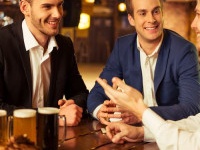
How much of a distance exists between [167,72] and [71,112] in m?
0.65

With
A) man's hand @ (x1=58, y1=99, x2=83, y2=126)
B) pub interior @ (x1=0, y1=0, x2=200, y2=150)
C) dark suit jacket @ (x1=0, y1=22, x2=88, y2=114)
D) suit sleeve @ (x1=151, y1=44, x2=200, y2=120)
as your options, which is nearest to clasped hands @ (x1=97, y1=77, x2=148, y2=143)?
man's hand @ (x1=58, y1=99, x2=83, y2=126)

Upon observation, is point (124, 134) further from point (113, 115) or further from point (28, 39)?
point (28, 39)

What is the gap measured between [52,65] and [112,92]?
0.96 m

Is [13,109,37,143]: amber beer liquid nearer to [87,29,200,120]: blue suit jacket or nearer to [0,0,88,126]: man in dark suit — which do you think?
[0,0,88,126]: man in dark suit

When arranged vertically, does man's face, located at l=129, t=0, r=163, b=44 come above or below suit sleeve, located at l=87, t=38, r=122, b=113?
above

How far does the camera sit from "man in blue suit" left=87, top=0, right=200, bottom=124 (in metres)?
2.36

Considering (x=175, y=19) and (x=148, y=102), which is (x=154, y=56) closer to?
(x=148, y=102)

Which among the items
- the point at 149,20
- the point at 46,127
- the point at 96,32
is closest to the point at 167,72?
the point at 149,20

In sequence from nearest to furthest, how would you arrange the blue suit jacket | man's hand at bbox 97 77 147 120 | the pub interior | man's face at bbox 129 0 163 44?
man's hand at bbox 97 77 147 120
the blue suit jacket
man's face at bbox 129 0 163 44
the pub interior

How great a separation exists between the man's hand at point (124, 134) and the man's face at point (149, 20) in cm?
81

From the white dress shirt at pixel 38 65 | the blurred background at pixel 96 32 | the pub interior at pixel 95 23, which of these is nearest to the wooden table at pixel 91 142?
the white dress shirt at pixel 38 65

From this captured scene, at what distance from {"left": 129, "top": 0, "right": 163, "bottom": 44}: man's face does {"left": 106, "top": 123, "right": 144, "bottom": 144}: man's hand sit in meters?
0.81

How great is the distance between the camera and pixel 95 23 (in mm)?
13938

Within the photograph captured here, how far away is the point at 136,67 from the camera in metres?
2.50
